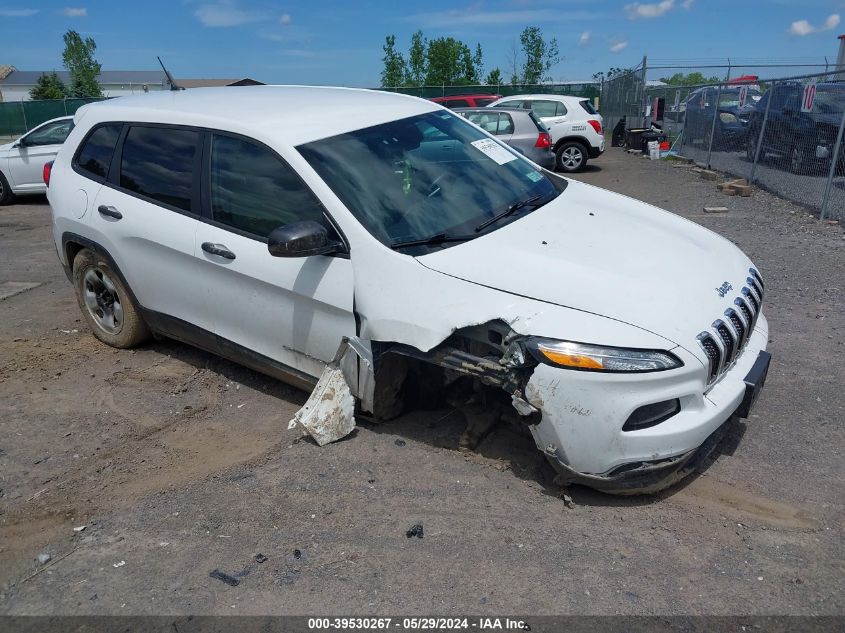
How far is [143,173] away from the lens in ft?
15.0

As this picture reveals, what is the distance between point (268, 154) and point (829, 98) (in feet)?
30.0

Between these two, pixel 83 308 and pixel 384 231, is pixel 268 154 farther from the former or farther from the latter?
pixel 83 308

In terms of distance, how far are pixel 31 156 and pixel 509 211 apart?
11950mm

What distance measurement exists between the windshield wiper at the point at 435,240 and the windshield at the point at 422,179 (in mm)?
12

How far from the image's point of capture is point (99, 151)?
4.91 metres

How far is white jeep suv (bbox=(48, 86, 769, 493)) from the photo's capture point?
2.99 m

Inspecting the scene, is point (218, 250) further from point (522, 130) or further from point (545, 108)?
point (545, 108)

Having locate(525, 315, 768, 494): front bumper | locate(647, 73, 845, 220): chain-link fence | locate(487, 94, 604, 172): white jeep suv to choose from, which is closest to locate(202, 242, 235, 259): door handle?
locate(525, 315, 768, 494): front bumper

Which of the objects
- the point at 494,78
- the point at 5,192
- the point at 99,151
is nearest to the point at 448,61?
the point at 494,78

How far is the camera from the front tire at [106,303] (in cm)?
497

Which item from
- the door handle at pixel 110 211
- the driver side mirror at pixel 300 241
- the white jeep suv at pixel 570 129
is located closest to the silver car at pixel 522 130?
the white jeep suv at pixel 570 129

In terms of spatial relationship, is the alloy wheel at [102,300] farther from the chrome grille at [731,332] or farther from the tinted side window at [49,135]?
the tinted side window at [49,135]

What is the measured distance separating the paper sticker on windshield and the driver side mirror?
4.64 feet

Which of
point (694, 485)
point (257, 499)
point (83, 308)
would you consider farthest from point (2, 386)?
point (694, 485)
